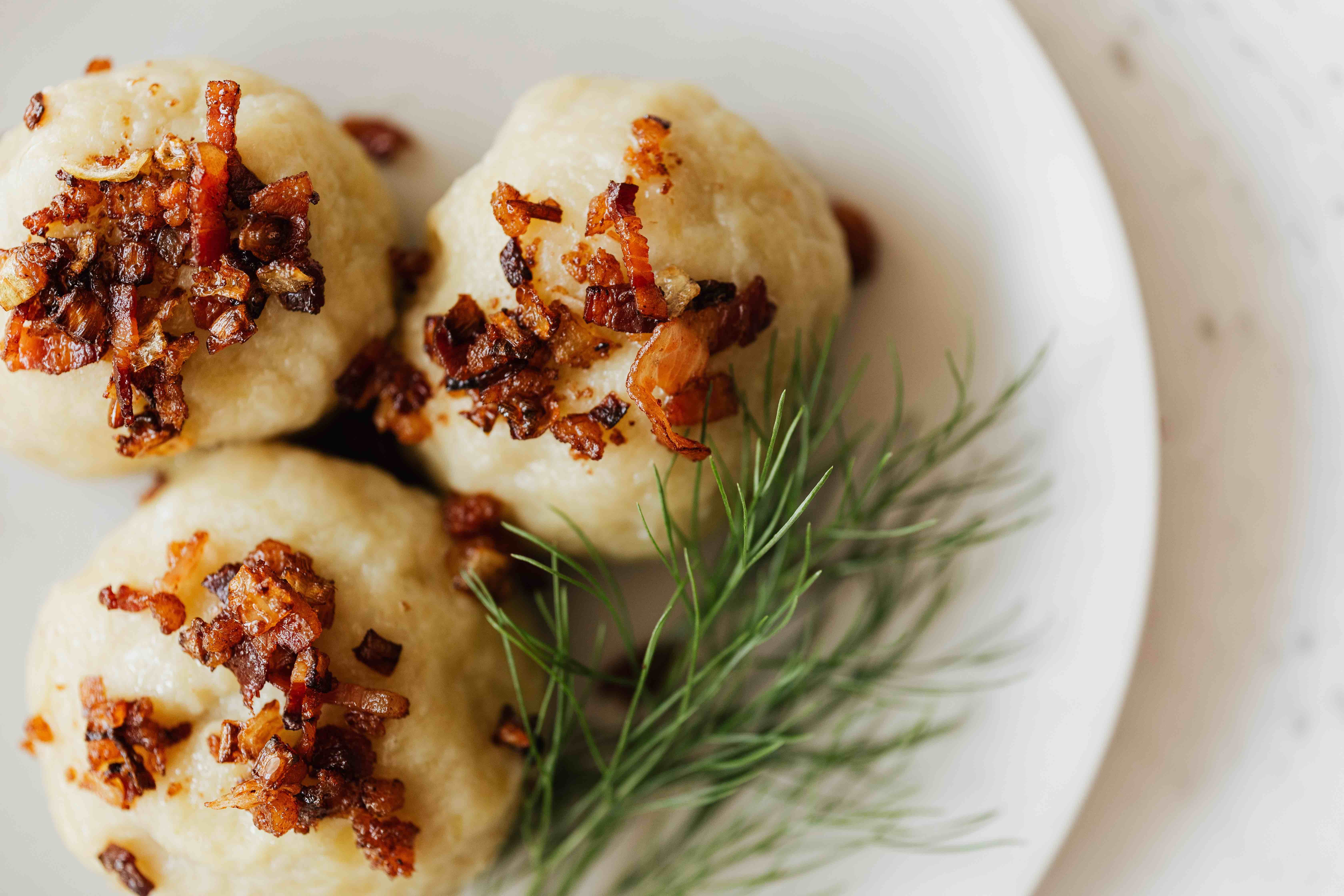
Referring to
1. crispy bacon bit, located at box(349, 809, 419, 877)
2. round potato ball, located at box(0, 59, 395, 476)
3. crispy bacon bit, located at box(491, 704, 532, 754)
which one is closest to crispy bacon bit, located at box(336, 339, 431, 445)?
round potato ball, located at box(0, 59, 395, 476)

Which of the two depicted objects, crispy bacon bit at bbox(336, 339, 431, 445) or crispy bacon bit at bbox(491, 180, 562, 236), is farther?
crispy bacon bit at bbox(336, 339, 431, 445)

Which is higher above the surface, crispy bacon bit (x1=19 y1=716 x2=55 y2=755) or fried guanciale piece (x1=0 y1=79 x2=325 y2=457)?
fried guanciale piece (x1=0 y1=79 x2=325 y2=457)

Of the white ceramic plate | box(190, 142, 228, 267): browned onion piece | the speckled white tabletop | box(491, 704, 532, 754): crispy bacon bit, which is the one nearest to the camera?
box(190, 142, 228, 267): browned onion piece

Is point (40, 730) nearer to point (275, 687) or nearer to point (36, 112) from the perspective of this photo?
point (275, 687)

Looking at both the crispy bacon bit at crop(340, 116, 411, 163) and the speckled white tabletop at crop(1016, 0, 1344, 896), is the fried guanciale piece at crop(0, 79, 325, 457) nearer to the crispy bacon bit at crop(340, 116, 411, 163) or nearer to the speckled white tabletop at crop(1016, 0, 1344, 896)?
the crispy bacon bit at crop(340, 116, 411, 163)

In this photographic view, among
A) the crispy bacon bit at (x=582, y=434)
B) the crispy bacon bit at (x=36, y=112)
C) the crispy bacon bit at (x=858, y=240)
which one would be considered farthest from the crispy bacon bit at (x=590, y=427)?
the crispy bacon bit at (x=36, y=112)

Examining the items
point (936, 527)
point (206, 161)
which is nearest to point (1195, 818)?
A: point (936, 527)
